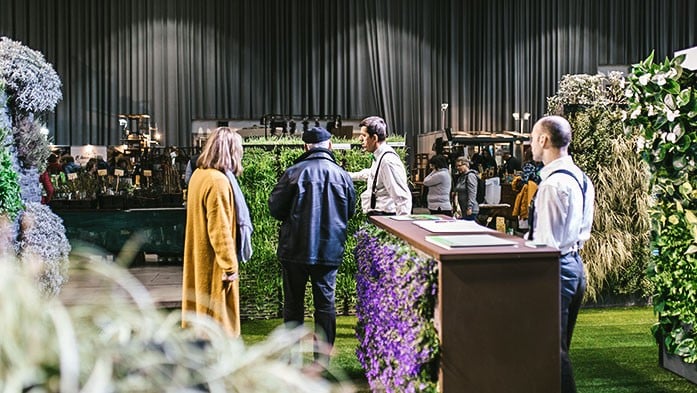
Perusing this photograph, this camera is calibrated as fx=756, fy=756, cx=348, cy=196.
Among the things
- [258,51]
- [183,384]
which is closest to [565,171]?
[183,384]

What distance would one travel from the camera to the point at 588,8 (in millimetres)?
18750

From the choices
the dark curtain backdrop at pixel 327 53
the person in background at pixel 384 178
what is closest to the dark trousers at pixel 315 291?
the person in background at pixel 384 178

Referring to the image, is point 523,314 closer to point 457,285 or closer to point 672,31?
point 457,285

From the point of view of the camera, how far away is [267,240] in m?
6.00

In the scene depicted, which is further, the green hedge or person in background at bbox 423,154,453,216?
person in background at bbox 423,154,453,216

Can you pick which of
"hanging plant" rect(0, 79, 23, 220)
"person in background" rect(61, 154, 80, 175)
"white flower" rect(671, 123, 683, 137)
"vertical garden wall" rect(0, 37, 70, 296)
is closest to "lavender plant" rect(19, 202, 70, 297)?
"vertical garden wall" rect(0, 37, 70, 296)

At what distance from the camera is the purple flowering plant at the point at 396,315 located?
283 cm

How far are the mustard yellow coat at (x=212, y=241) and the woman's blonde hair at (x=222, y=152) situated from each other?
44 mm

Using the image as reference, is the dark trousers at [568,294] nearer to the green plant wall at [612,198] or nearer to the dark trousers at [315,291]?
the dark trousers at [315,291]

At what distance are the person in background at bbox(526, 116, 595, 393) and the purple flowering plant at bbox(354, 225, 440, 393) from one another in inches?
23.7

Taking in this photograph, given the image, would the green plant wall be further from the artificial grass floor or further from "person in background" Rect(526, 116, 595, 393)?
"person in background" Rect(526, 116, 595, 393)

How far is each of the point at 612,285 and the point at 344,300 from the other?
233 cm

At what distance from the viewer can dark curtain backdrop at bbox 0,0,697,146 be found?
18.2 m

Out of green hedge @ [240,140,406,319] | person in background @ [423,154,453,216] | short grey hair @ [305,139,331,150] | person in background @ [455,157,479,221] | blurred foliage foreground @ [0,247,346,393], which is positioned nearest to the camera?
blurred foliage foreground @ [0,247,346,393]
